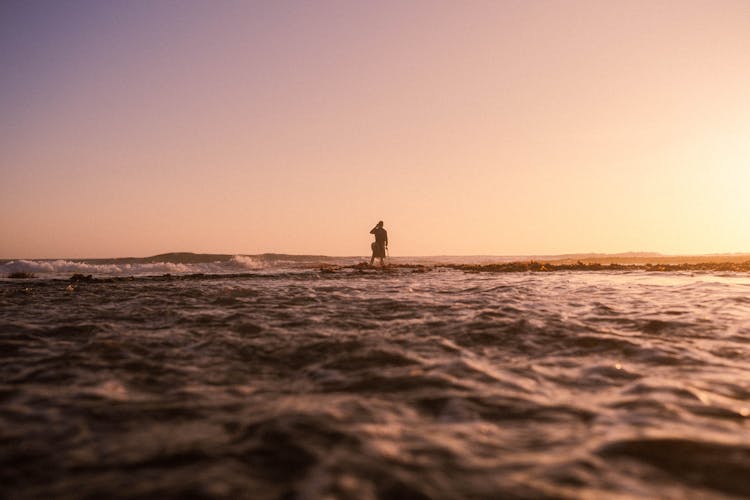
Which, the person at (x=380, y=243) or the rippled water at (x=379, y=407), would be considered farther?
the person at (x=380, y=243)

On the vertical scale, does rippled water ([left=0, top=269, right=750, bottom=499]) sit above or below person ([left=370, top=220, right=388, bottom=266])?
below

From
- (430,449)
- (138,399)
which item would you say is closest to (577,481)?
(430,449)

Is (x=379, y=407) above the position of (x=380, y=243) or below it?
below

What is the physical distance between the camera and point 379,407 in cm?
327

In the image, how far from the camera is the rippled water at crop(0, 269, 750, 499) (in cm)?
226

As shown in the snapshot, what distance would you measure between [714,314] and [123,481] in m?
8.32

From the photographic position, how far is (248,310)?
803cm

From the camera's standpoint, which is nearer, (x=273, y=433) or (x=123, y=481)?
(x=123, y=481)

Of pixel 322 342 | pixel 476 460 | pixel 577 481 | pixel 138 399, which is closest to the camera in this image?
pixel 577 481

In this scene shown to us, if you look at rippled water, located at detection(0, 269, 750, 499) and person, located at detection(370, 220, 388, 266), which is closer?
rippled water, located at detection(0, 269, 750, 499)

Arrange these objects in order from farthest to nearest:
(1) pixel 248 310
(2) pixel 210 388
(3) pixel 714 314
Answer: (1) pixel 248 310
(3) pixel 714 314
(2) pixel 210 388

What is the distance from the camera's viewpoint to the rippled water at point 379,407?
89.0 inches

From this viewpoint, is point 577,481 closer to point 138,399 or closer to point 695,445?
point 695,445

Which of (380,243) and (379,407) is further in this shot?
(380,243)
